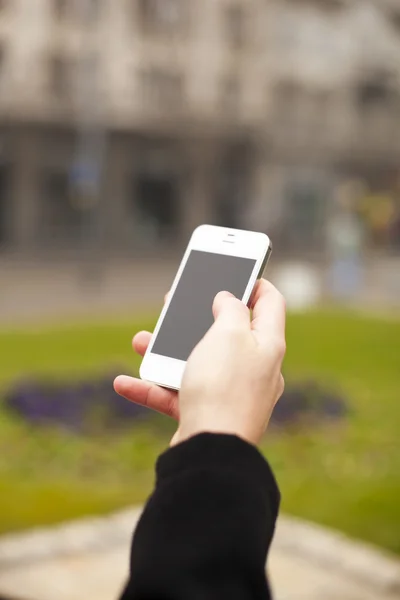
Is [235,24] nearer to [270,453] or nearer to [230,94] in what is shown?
[230,94]

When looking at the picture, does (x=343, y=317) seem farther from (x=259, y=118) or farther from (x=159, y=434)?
(x=259, y=118)

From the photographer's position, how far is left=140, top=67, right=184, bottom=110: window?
24.0 metres

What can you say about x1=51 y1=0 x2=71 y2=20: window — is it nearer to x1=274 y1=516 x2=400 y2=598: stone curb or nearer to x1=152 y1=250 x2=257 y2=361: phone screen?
x1=274 y1=516 x2=400 y2=598: stone curb

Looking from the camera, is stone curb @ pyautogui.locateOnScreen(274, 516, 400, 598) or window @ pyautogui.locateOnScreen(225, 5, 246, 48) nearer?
stone curb @ pyautogui.locateOnScreen(274, 516, 400, 598)

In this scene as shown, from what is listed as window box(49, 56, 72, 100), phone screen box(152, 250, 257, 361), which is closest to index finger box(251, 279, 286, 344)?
phone screen box(152, 250, 257, 361)

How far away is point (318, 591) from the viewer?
158 inches

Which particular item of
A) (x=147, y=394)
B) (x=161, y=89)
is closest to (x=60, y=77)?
(x=161, y=89)

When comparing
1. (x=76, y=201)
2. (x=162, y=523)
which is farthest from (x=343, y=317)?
(x=76, y=201)

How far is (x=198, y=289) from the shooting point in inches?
66.6

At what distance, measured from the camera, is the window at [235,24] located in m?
25.7

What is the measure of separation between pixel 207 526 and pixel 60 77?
2199 centimetres

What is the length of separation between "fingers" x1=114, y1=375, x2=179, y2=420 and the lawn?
11.3ft

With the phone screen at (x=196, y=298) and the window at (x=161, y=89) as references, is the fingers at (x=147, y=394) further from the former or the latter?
the window at (x=161, y=89)

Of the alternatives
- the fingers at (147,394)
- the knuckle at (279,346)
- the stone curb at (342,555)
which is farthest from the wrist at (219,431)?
the stone curb at (342,555)
